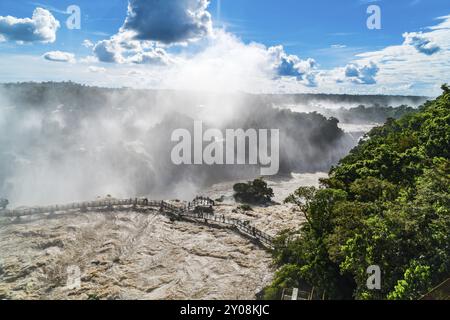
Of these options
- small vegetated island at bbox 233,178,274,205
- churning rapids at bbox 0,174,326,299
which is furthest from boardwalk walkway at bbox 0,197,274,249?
small vegetated island at bbox 233,178,274,205

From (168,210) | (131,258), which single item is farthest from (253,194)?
(131,258)

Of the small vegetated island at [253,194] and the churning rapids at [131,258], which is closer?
the churning rapids at [131,258]

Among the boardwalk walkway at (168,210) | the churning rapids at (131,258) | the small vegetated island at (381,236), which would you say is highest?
the small vegetated island at (381,236)

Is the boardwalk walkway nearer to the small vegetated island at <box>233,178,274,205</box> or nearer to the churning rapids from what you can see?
the churning rapids

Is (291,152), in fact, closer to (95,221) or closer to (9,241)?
(95,221)

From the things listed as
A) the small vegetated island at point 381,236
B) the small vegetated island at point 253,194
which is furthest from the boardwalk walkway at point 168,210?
the small vegetated island at point 381,236

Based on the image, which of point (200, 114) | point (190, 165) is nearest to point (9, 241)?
point (190, 165)

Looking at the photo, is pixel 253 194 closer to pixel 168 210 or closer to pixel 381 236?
pixel 168 210

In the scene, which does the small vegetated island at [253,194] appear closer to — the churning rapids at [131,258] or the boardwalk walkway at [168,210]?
the boardwalk walkway at [168,210]
